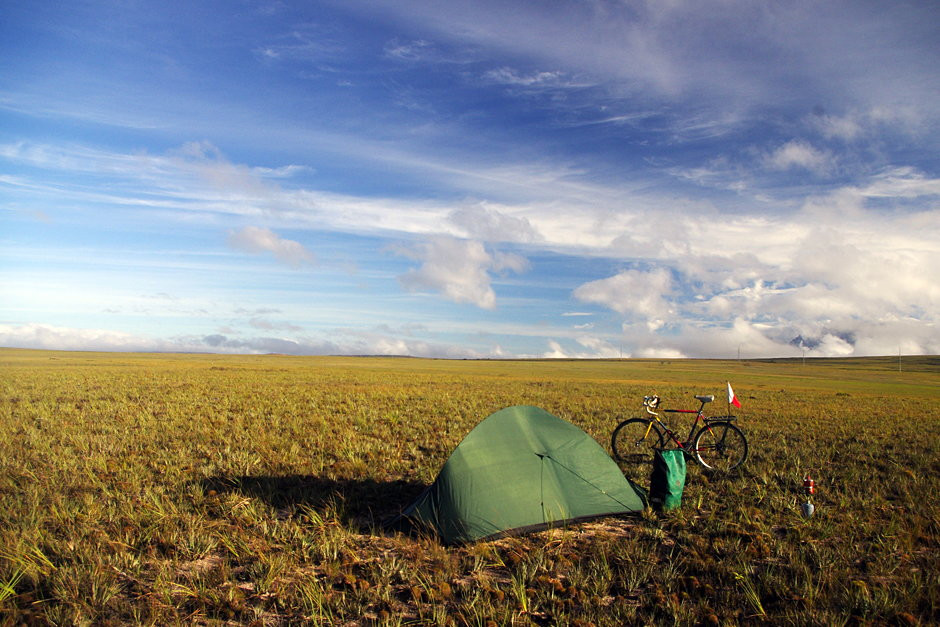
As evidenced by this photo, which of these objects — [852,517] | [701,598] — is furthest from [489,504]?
[852,517]

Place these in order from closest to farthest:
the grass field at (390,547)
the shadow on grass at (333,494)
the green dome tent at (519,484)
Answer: the grass field at (390,547), the green dome tent at (519,484), the shadow on grass at (333,494)

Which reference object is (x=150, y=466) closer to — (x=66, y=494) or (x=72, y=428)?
(x=66, y=494)

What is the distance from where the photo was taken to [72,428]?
15172mm

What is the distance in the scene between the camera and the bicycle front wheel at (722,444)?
37.3 ft

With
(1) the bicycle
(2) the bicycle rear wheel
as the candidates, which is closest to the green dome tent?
(2) the bicycle rear wheel

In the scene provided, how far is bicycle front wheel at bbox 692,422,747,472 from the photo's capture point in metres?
11.4

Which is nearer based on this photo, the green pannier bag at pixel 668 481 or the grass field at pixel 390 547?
the grass field at pixel 390 547

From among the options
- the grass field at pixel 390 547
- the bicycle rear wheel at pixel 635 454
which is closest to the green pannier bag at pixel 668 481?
the grass field at pixel 390 547

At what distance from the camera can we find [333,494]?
8.94m

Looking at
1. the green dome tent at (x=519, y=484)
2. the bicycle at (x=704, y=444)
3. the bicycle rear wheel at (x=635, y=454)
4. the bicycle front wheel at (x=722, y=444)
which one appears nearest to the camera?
the green dome tent at (x=519, y=484)

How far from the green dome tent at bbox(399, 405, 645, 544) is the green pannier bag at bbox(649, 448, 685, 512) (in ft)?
1.16

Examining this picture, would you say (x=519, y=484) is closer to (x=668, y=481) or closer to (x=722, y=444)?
(x=668, y=481)

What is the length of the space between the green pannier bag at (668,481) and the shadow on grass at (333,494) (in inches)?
158

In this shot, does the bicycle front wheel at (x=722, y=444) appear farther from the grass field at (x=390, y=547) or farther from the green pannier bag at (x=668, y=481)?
the green pannier bag at (x=668, y=481)
